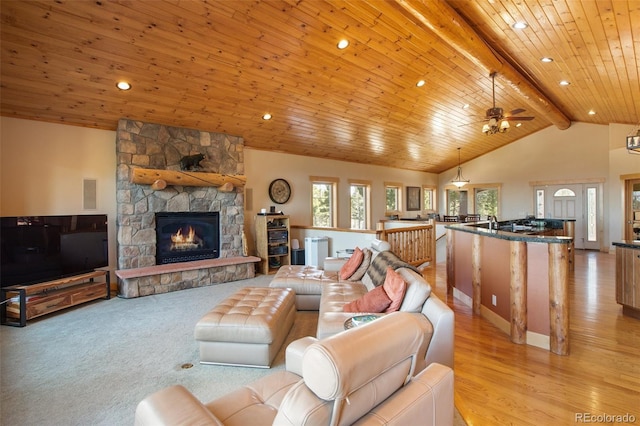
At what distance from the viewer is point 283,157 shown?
744 centimetres

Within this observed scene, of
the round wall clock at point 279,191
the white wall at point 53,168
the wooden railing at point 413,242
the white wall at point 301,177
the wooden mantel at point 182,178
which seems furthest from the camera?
the round wall clock at point 279,191

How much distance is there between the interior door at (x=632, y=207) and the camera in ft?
26.0

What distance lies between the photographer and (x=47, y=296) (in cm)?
405

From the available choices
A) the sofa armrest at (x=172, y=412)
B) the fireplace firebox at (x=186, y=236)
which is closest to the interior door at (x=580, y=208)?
the fireplace firebox at (x=186, y=236)

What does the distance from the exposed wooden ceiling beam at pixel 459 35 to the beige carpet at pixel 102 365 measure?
3851mm

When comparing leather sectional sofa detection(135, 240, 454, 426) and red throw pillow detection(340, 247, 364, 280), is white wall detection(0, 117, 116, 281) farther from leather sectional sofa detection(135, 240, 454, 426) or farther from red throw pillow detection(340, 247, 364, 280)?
leather sectional sofa detection(135, 240, 454, 426)

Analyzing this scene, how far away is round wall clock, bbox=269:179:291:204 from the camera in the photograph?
23.7ft

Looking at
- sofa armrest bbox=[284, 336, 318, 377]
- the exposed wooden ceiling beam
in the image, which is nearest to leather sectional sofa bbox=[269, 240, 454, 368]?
sofa armrest bbox=[284, 336, 318, 377]

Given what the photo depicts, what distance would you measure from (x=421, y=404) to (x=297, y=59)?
4358 millimetres

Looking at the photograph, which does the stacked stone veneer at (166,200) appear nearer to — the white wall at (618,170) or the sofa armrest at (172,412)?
the sofa armrest at (172,412)

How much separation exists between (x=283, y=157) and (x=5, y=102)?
4684 millimetres

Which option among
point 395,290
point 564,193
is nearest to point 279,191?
point 395,290

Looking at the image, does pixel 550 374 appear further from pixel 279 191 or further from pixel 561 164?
pixel 561 164

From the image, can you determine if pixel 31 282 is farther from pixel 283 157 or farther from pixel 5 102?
pixel 283 157
